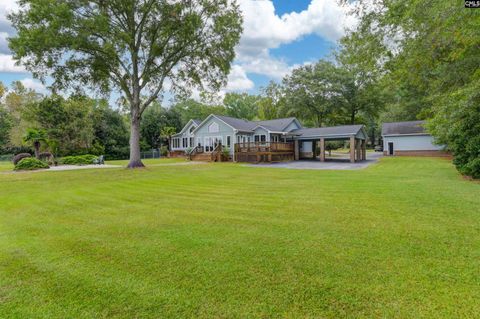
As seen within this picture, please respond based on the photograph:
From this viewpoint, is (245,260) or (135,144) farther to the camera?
(135,144)

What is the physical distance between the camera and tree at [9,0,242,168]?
14102 millimetres

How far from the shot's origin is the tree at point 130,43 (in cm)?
1410

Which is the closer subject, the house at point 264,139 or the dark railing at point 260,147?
the dark railing at point 260,147

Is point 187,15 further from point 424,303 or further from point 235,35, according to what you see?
point 424,303

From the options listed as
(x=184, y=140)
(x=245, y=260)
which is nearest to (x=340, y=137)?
(x=184, y=140)

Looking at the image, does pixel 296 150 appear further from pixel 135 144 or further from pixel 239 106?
pixel 239 106

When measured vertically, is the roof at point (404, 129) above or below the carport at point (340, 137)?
above

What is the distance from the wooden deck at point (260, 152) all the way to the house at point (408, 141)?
1376 centimetres

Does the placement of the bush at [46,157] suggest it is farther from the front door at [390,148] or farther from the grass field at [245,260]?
the front door at [390,148]

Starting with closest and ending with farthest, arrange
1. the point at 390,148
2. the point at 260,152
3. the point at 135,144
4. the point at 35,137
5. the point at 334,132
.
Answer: the point at 135,144, the point at 35,137, the point at 260,152, the point at 334,132, the point at 390,148

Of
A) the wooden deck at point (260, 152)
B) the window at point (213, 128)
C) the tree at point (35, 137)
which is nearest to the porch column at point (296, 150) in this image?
the wooden deck at point (260, 152)

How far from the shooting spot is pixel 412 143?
28609 mm

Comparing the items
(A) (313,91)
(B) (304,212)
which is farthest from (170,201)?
(A) (313,91)

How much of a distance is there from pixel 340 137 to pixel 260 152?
23.1 feet
